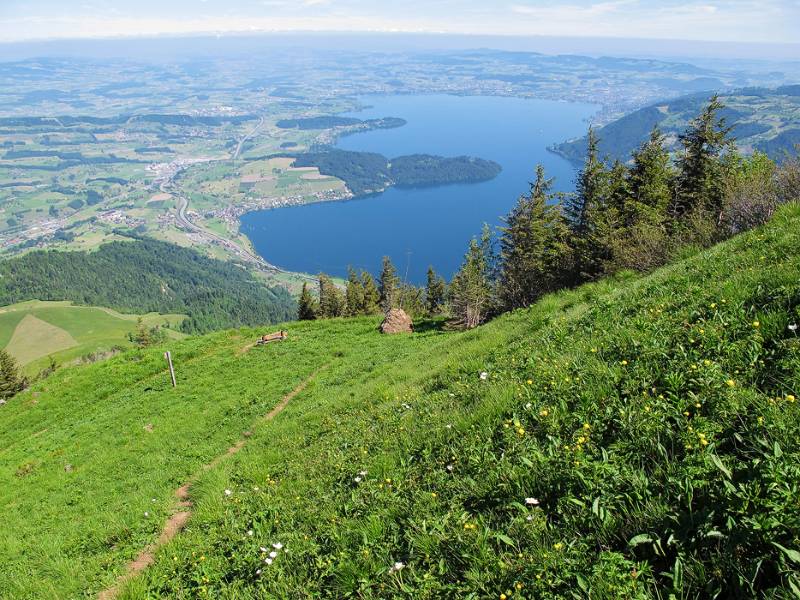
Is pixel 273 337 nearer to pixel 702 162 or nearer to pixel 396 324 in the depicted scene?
pixel 396 324

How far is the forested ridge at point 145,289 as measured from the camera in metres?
152

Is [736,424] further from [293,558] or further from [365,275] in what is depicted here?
[365,275]

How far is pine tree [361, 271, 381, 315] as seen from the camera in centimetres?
5827

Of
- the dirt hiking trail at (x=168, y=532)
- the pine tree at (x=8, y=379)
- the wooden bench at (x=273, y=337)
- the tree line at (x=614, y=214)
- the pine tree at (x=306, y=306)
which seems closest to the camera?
the dirt hiking trail at (x=168, y=532)

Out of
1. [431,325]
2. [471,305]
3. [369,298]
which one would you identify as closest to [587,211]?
[471,305]

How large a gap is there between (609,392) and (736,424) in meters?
1.46

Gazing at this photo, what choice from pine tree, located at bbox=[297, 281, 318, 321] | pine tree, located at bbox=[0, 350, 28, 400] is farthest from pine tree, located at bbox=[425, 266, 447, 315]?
pine tree, located at bbox=[0, 350, 28, 400]

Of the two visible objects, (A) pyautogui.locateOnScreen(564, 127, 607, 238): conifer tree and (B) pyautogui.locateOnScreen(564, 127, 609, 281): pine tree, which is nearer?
(B) pyautogui.locateOnScreen(564, 127, 609, 281): pine tree

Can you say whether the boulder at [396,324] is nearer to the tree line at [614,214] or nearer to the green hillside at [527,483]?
the tree line at [614,214]

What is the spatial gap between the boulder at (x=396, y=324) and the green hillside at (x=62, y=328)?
102485 millimetres

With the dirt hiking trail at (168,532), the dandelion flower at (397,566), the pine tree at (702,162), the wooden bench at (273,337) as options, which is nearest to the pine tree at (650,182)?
the pine tree at (702,162)

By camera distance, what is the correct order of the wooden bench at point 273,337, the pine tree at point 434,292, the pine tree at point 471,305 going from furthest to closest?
1. the pine tree at point 434,292
2. the pine tree at point 471,305
3. the wooden bench at point 273,337

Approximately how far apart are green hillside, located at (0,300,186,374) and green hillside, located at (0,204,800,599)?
4500 inches

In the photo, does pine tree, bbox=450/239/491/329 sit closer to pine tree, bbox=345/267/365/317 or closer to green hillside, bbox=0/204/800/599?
green hillside, bbox=0/204/800/599
